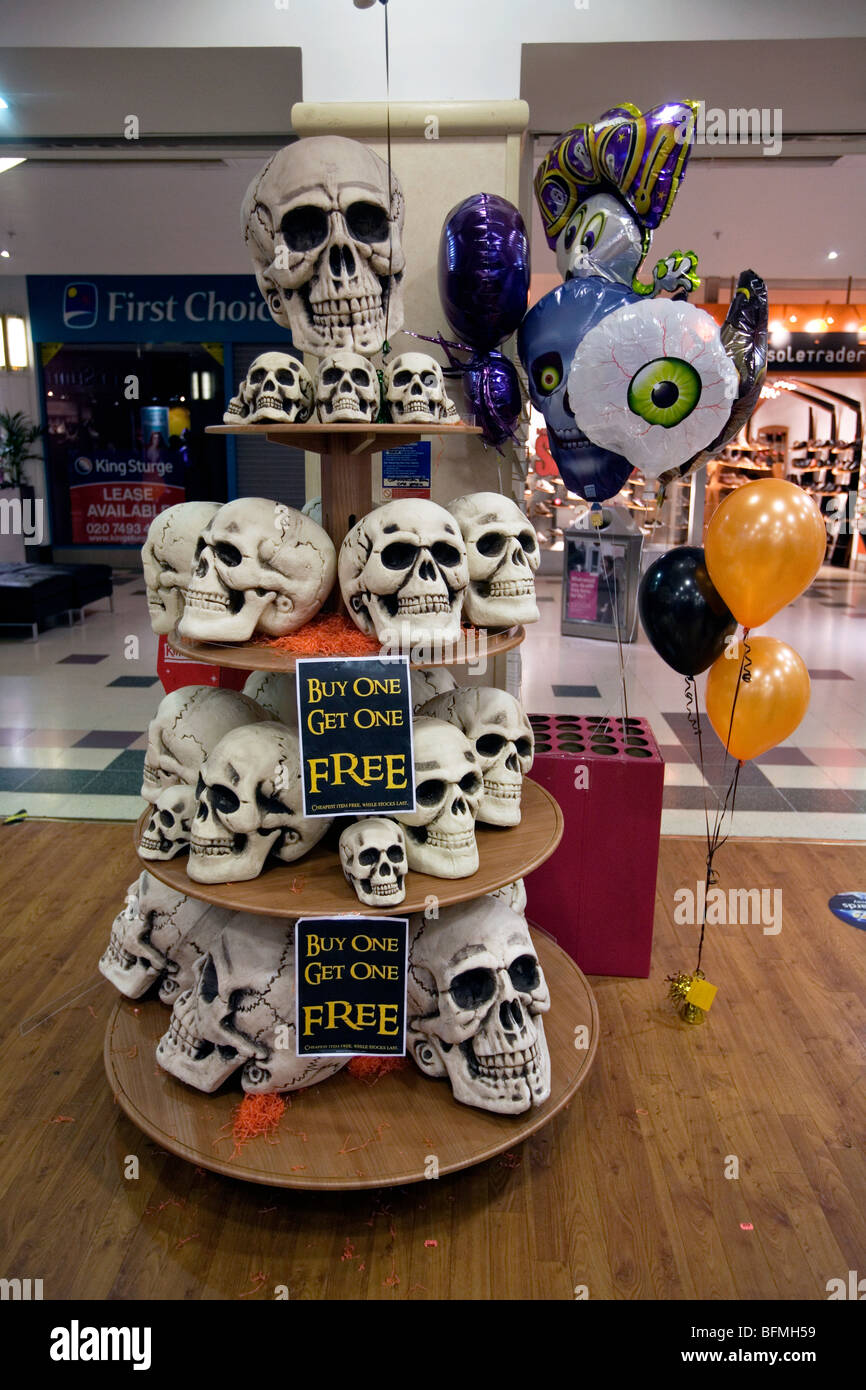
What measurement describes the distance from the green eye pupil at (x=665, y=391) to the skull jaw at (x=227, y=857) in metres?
1.43

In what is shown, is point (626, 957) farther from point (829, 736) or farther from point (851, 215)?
point (851, 215)

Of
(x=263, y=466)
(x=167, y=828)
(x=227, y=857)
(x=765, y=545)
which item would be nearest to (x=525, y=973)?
(x=227, y=857)

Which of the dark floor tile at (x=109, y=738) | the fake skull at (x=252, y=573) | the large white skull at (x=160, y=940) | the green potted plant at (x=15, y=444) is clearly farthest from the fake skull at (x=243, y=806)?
the green potted plant at (x=15, y=444)

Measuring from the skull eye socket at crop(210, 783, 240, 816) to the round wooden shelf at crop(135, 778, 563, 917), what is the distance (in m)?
0.17

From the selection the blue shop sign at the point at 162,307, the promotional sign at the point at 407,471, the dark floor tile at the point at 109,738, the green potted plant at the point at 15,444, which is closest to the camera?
Answer: the promotional sign at the point at 407,471

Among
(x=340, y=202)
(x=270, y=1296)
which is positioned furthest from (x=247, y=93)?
(x=270, y=1296)

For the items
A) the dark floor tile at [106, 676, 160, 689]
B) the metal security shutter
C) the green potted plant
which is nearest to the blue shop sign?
the metal security shutter

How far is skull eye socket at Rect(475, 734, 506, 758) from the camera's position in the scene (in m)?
2.47

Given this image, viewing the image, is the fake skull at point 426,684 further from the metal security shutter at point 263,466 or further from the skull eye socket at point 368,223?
the metal security shutter at point 263,466

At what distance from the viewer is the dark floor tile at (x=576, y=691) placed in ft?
20.3

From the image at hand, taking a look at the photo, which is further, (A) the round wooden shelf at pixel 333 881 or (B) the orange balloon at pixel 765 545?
(B) the orange balloon at pixel 765 545

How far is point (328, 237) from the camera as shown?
Result: 7.12 feet

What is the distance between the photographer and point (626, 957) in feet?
10.4

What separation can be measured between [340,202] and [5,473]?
9.22m
